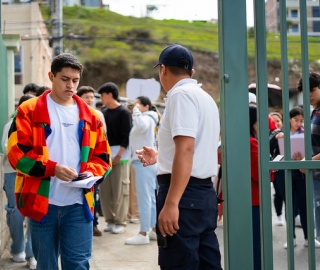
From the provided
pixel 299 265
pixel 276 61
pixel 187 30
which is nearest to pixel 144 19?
pixel 187 30

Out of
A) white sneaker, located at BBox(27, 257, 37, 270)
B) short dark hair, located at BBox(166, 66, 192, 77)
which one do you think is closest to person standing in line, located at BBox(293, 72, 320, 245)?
short dark hair, located at BBox(166, 66, 192, 77)

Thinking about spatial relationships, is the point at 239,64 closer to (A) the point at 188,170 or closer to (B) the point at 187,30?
(A) the point at 188,170

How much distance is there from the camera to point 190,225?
369 cm

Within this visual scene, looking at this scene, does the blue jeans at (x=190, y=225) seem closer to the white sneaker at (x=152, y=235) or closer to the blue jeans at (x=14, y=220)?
the blue jeans at (x=14, y=220)

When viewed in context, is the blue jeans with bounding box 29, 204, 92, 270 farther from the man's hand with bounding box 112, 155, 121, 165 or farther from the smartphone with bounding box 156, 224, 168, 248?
the man's hand with bounding box 112, 155, 121, 165

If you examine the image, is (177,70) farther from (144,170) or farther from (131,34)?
(131,34)

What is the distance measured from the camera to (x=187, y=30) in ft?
336

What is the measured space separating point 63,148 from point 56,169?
0.22 meters

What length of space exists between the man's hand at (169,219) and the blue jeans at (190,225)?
9 cm

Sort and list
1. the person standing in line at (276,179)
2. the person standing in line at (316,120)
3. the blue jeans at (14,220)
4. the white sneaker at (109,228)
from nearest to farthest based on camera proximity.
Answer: the person standing in line at (316,120) < the blue jeans at (14,220) < the person standing in line at (276,179) < the white sneaker at (109,228)

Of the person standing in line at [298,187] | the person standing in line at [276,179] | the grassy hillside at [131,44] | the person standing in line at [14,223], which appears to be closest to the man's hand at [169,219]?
the person standing in line at [14,223]

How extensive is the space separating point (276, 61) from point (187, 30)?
29.9m

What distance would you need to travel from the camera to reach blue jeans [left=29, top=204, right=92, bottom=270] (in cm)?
423

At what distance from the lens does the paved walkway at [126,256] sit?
6.67 m
